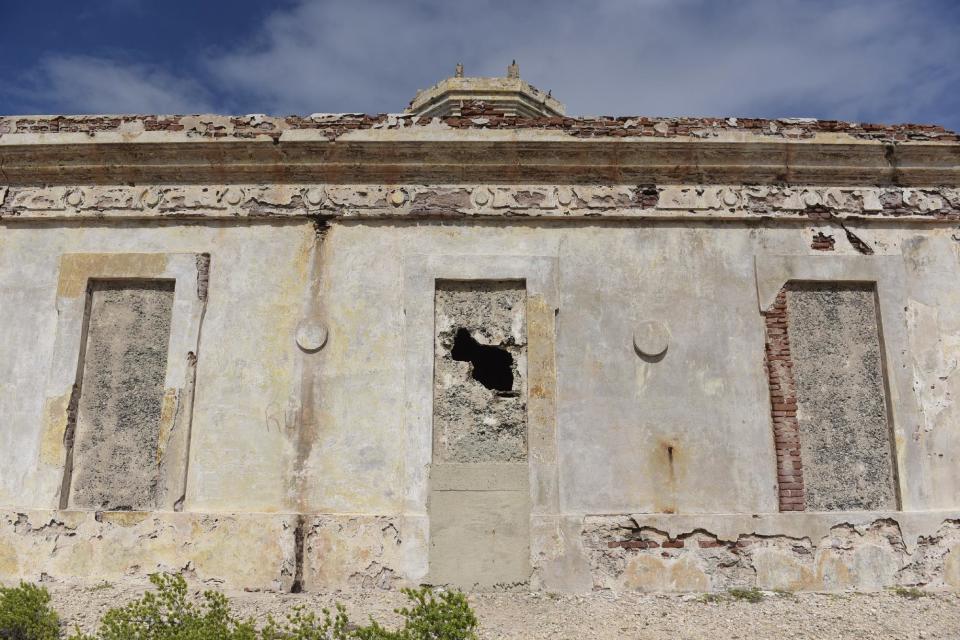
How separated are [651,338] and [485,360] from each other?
52.0 inches

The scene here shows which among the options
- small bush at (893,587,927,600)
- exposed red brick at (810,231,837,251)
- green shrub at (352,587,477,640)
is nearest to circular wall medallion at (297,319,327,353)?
green shrub at (352,587,477,640)

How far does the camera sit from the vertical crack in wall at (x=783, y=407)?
5863 mm

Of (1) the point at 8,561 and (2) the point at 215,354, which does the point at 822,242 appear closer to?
(2) the point at 215,354

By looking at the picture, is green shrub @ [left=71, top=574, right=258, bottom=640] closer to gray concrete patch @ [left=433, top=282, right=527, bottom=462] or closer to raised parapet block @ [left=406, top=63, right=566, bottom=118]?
gray concrete patch @ [left=433, top=282, right=527, bottom=462]

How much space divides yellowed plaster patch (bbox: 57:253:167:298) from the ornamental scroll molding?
37 centimetres

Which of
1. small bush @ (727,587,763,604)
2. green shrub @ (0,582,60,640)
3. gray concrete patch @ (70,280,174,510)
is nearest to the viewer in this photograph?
green shrub @ (0,582,60,640)

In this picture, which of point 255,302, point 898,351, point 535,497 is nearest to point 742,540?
point 535,497

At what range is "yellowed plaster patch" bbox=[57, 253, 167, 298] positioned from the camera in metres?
6.26

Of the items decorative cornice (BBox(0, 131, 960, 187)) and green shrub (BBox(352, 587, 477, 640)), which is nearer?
green shrub (BBox(352, 587, 477, 640))

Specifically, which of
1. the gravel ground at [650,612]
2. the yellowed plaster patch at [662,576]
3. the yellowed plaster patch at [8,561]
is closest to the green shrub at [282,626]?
the gravel ground at [650,612]

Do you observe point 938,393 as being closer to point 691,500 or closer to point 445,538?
point 691,500

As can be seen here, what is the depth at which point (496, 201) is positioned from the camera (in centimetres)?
630

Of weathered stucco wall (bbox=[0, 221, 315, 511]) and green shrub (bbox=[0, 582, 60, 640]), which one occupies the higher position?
weathered stucco wall (bbox=[0, 221, 315, 511])

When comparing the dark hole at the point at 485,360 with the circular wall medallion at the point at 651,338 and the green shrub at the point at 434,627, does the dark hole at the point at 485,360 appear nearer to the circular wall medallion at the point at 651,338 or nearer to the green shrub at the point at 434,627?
the circular wall medallion at the point at 651,338
